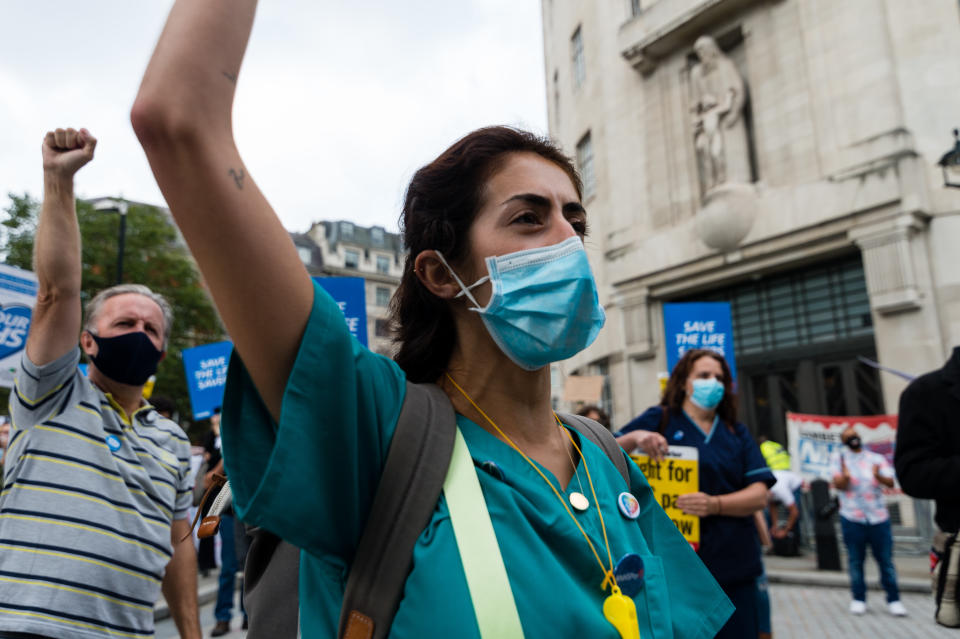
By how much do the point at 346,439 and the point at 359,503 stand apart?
0.12 m

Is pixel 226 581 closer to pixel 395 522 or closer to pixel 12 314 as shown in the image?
pixel 12 314

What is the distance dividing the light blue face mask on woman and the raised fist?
148cm

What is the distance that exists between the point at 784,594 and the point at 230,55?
395 inches

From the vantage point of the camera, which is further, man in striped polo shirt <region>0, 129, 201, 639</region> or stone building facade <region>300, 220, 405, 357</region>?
stone building facade <region>300, 220, 405, 357</region>

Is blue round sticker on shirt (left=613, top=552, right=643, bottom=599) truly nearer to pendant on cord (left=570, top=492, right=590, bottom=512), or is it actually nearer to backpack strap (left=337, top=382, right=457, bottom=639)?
pendant on cord (left=570, top=492, right=590, bottom=512)

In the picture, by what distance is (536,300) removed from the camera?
1.57 meters

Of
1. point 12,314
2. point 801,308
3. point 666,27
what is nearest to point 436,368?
point 12,314

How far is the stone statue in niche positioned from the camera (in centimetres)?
1465

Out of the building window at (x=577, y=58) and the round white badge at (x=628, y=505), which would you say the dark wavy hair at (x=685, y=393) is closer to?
the round white badge at (x=628, y=505)

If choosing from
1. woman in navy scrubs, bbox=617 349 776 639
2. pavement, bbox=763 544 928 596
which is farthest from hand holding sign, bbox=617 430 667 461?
pavement, bbox=763 544 928 596

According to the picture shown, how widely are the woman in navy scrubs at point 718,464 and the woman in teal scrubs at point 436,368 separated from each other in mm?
2337

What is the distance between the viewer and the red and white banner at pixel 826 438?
997cm

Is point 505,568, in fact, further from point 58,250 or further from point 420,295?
point 58,250

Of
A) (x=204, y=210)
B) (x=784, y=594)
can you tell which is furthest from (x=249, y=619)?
(x=784, y=594)
